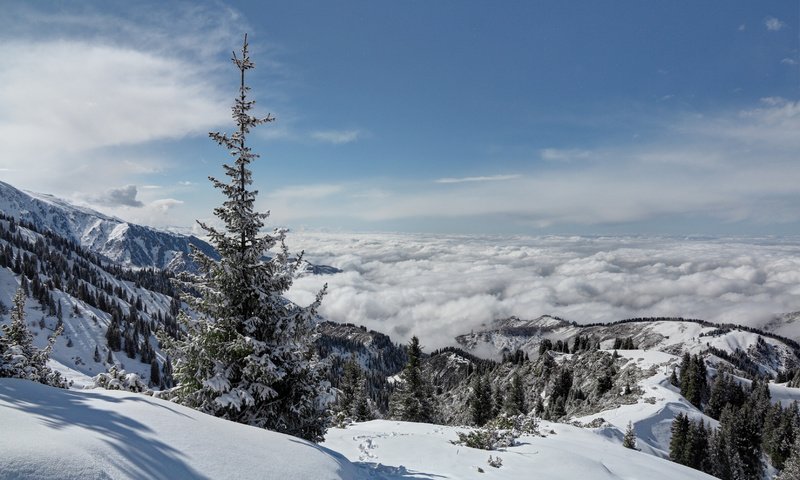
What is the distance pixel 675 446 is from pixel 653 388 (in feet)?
Answer: 66.7

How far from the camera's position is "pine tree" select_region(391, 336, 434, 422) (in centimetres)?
4425

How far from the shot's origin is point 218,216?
44.4ft

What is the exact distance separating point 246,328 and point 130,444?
722 centimetres

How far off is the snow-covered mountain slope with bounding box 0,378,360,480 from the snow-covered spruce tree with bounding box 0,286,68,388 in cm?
338

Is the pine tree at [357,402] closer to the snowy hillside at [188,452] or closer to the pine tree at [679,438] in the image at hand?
the snowy hillside at [188,452]

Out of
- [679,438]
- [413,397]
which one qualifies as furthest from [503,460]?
[679,438]

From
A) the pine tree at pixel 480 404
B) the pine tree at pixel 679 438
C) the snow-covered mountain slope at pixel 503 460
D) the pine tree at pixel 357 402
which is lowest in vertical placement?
the pine tree at pixel 679 438

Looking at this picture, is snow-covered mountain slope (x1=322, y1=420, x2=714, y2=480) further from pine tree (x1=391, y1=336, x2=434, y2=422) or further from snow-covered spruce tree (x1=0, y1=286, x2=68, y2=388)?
pine tree (x1=391, y1=336, x2=434, y2=422)

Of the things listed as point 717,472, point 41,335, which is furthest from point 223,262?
point 41,335

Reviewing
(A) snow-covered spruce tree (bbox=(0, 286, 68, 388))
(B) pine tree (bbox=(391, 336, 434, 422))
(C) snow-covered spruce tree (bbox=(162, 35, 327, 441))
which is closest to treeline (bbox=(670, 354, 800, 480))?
(B) pine tree (bbox=(391, 336, 434, 422))

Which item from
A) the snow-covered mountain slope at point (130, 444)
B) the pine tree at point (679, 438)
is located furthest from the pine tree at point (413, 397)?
the pine tree at point (679, 438)

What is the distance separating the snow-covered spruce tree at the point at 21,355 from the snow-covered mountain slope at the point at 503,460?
896cm

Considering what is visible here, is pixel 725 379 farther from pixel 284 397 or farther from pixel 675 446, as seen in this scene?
pixel 284 397

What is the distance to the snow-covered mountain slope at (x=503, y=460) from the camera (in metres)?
9.80
